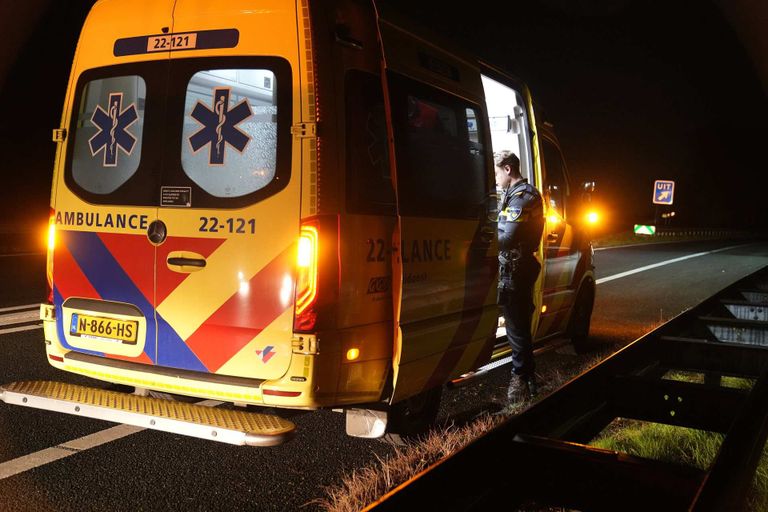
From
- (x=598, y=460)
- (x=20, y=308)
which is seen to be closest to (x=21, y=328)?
(x=20, y=308)

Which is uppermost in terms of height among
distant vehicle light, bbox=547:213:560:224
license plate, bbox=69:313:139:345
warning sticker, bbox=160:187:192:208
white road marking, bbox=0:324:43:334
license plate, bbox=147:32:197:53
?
license plate, bbox=147:32:197:53

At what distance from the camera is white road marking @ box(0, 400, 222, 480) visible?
13.2 ft

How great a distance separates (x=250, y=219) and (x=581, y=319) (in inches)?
202

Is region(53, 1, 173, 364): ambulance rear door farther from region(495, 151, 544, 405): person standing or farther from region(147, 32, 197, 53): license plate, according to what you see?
region(495, 151, 544, 405): person standing

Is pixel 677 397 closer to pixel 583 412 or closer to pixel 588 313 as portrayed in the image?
pixel 583 412

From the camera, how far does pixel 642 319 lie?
1054 cm

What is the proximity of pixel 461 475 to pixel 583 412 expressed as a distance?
1.22 meters

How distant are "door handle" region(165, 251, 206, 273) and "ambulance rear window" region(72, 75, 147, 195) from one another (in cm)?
53

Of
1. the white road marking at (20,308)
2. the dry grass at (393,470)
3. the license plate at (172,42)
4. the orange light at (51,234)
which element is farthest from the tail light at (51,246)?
the white road marking at (20,308)

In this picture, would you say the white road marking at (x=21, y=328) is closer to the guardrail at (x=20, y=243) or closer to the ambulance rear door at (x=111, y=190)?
the ambulance rear door at (x=111, y=190)

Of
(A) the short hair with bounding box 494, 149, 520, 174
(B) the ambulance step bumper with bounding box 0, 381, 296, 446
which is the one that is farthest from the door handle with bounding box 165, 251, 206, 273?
(A) the short hair with bounding box 494, 149, 520, 174

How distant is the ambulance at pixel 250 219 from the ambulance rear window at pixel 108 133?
0.01 metres

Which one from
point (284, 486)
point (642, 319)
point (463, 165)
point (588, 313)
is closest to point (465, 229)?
point (463, 165)

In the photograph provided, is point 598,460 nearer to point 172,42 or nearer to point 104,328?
point 104,328
